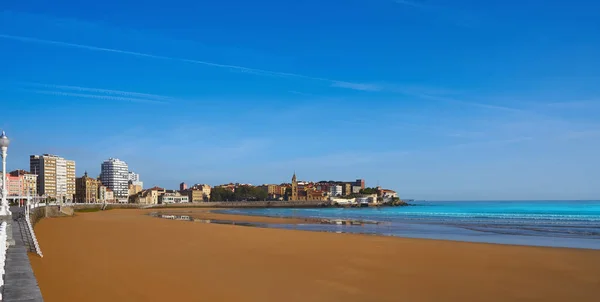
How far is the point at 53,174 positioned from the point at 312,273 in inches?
7348

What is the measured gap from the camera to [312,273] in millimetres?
11734

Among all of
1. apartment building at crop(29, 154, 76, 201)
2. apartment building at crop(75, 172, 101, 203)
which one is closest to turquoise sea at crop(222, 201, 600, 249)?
apartment building at crop(75, 172, 101, 203)

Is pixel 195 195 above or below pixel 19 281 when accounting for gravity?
below

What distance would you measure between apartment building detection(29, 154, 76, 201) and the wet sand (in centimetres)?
16951

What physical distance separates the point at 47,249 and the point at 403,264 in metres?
12.3

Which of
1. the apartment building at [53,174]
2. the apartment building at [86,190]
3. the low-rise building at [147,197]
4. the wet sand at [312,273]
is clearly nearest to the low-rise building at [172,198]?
the low-rise building at [147,197]

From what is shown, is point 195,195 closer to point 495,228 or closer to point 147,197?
point 147,197

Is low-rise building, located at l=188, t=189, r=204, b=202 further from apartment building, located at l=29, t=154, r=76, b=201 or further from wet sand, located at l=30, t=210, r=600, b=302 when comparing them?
wet sand, located at l=30, t=210, r=600, b=302

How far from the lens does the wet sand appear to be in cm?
932

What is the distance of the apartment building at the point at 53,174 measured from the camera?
16788 centimetres

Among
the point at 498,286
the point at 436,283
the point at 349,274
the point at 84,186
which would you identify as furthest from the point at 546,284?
the point at 84,186

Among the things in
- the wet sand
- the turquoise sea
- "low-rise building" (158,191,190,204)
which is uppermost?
the wet sand

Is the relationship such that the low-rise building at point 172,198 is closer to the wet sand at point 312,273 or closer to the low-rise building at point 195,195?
the low-rise building at point 195,195

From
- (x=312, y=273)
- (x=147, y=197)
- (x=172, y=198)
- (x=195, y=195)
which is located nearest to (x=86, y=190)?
(x=147, y=197)
